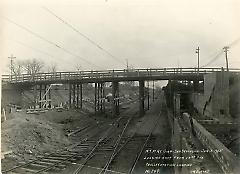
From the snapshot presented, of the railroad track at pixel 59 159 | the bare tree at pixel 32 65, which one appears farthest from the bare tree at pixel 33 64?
the railroad track at pixel 59 159

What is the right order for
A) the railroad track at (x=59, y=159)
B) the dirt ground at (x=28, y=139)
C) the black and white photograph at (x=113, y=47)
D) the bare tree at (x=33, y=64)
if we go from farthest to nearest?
the bare tree at (x=33, y=64)
the dirt ground at (x=28, y=139)
the railroad track at (x=59, y=159)
the black and white photograph at (x=113, y=47)

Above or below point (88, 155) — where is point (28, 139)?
above

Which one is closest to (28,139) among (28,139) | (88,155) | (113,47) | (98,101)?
(28,139)

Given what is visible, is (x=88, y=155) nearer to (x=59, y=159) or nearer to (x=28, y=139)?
(x=59, y=159)

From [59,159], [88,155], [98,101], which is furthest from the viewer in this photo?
[98,101]

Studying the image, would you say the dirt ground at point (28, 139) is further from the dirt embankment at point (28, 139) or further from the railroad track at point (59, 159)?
the railroad track at point (59, 159)

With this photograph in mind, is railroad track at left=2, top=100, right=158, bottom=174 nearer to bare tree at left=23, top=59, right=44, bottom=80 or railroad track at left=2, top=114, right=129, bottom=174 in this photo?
railroad track at left=2, top=114, right=129, bottom=174

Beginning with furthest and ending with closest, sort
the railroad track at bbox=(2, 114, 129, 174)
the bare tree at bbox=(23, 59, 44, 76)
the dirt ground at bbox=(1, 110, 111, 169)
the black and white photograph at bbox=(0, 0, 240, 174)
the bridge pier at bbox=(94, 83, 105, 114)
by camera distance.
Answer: the bridge pier at bbox=(94, 83, 105, 114) → the bare tree at bbox=(23, 59, 44, 76) → the dirt ground at bbox=(1, 110, 111, 169) → the railroad track at bbox=(2, 114, 129, 174) → the black and white photograph at bbox=(0, 0, 240, 174)

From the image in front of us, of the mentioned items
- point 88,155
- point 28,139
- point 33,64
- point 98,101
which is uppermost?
point 33,64

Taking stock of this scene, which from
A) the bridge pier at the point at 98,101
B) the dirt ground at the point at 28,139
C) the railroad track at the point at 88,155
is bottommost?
the railroad track at the point at 88,155

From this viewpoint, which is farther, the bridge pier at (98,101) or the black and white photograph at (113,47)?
the bridge pier at (98,101)

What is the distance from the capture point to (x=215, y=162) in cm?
385

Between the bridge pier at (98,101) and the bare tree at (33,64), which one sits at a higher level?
the bare tree at (33,64)

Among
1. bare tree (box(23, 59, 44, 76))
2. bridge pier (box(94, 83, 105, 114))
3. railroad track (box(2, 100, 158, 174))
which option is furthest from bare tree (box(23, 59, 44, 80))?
bridge pier (box(94, 83, 105, 114))
